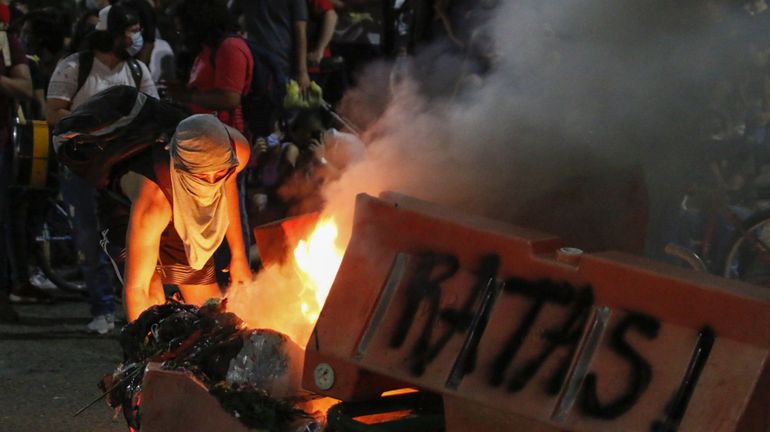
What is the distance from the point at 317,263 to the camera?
4.24 metres

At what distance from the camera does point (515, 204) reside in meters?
4.16

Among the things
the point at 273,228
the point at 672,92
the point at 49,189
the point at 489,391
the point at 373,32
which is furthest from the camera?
the point at 373,32

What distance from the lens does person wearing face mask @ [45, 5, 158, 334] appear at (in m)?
6.85

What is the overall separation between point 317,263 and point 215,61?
3.10 metres

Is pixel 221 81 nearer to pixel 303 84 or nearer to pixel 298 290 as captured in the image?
pixel 303 84

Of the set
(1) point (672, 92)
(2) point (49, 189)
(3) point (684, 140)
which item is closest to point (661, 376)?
(1) point (672, 92)

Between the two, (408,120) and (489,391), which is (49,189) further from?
(489,391)

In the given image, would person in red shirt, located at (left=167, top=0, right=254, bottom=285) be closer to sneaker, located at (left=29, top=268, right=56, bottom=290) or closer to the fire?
sneaker, located at (left=29, top=268, right=56, bottom=290)

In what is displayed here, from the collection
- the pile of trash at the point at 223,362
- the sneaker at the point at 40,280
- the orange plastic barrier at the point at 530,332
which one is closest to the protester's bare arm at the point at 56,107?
the sneaker at the point at 40,280

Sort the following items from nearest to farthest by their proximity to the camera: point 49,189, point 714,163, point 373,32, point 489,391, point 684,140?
point 489,391 < point 684,140 < point 714,163 < point 49,189 < point 373,32

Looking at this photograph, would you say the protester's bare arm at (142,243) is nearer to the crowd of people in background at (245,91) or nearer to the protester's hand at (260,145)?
the crowd of people in background at (245,91)

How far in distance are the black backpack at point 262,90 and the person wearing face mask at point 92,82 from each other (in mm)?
646

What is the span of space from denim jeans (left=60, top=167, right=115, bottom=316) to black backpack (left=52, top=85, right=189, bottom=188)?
188cm

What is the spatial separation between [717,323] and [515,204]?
1.20 metres
